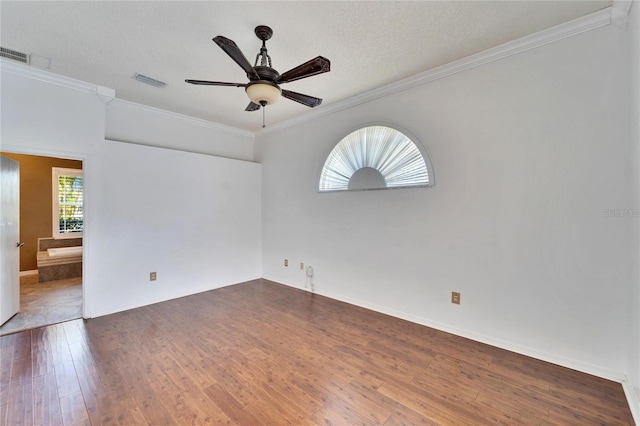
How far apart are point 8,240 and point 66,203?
9.62ft

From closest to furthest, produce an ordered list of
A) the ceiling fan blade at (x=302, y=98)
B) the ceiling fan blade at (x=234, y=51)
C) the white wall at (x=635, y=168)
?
1. the ceiling fan blade at (x=234, y=51)
2. the white wall at (x=635, y=168)
3. the ceiling fan blade at (x=302, y=98)

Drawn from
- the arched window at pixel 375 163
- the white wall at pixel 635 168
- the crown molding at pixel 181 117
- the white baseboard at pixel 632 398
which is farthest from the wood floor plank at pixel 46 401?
the white wall at pixel 635 168

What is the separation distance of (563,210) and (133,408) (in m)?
3.52

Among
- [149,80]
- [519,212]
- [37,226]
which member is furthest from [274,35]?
[37,226]

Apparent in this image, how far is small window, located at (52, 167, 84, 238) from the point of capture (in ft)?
17.6

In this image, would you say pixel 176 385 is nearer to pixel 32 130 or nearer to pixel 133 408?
pixel 133 408

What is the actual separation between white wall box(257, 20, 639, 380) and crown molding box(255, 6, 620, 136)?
0.06 metres

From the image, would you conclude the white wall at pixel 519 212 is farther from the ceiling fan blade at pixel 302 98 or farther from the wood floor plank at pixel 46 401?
the wood floor plank at pixel 46 401

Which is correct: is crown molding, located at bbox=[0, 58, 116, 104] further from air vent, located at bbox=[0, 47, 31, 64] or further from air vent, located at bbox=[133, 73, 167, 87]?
air vent, located at bbox=[133, 73, 167, 87]

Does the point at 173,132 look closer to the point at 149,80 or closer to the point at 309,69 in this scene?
the point at 149,80

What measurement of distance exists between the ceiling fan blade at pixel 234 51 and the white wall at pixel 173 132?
2774 millimetres

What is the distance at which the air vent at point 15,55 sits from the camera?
2483 mm

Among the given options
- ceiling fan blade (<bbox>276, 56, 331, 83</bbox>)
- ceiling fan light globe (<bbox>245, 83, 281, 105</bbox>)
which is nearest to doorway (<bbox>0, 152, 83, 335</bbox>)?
ceiling fan light globe (<bbox>245, 83, 281, 105</bbox>)

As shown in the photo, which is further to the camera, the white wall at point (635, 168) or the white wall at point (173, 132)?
the white wall at point (173, 132)
